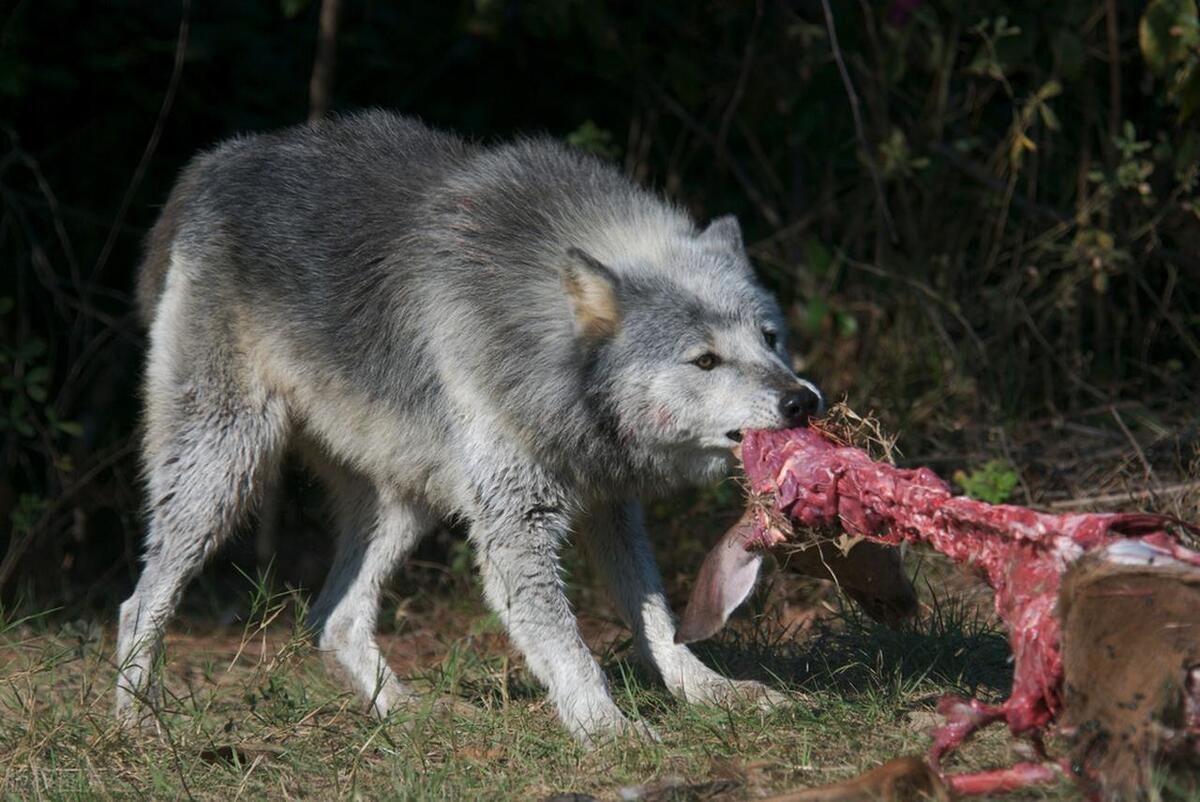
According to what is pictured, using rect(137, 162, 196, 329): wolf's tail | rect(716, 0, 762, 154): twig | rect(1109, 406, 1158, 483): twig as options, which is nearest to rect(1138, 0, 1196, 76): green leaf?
rect(1109, 406, 1158, 483): twig

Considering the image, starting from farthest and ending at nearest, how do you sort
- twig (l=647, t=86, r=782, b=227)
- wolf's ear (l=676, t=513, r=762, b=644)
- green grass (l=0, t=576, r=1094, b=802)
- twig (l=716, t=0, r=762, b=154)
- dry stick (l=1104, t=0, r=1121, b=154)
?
1. twig (l=647, t=86, r=782, b=227)
2. twig (l=716, t=0, r=762, b=154)
3. dry stick (l=1104, t=0, r=1121, b=154)
4. wolf's ear (l=676, t=513, r=762, b=644)
5. green grass (l=0, t=576, r=1094, b=802)

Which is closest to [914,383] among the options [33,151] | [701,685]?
[701,685]

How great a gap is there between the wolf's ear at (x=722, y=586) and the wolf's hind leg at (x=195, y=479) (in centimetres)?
190

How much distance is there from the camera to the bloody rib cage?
315 centimetres

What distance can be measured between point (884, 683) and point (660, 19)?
14.7 feet

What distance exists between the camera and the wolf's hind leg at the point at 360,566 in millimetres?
5297

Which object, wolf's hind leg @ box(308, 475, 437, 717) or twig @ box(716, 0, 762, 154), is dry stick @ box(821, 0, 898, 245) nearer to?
twig @ box(716, 0, 762, 154)

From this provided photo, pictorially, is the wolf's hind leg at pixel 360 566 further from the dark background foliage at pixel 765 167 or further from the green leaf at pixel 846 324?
the green leaf at pixel 846 324

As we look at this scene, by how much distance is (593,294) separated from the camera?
14.7 feet

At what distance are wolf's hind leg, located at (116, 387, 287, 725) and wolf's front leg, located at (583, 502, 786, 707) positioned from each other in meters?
1.24

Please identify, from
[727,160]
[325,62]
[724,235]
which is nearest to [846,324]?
[727,160]

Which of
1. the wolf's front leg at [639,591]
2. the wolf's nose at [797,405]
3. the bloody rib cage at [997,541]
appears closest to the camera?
the bloody rib cage at [997,541]

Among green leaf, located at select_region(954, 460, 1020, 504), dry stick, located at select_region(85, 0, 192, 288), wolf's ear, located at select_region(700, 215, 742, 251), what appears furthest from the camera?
dry stick, located at select_region(85, 0, 192, 288)

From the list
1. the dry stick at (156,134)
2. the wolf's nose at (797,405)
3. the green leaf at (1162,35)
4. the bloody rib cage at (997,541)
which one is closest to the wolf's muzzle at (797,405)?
the wolf's nose at (797,405)
